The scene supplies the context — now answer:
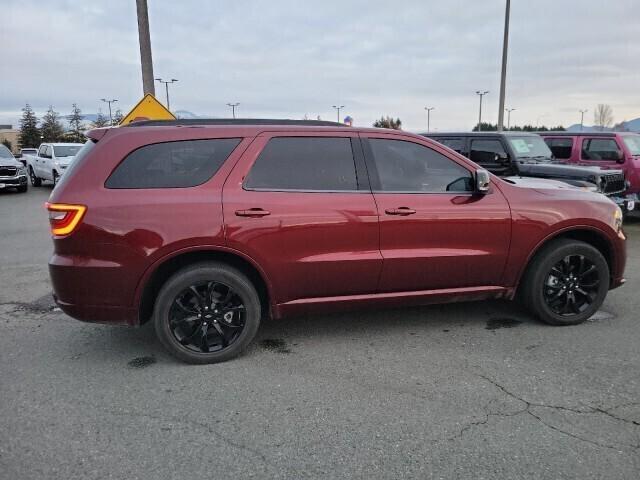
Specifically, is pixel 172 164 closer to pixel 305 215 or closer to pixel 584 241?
pixel 305 215

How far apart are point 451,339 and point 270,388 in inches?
65.0

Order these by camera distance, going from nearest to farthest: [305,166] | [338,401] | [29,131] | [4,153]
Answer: [338,401]
[305,166]
[4,153]
[29,131]

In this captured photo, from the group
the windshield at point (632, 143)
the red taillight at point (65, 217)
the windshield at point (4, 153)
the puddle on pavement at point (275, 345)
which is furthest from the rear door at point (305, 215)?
the windshield at point (4, 153)

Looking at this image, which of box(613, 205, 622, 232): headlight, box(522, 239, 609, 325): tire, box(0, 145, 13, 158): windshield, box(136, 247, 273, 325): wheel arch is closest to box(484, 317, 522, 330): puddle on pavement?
box(522, 239, 609, 325): tire

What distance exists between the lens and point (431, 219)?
13.4 ft

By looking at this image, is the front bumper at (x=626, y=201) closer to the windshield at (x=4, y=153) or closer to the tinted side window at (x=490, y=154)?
the tinted side window at (x=490, y=154)

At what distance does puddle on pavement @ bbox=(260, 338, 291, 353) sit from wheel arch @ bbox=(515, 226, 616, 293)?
207 cm

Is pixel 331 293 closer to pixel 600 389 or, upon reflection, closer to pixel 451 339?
pixel 451 339

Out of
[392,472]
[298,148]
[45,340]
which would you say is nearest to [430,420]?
[392,472]

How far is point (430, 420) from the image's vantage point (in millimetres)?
3018

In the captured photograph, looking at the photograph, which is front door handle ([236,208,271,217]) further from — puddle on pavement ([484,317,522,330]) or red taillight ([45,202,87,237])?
puddle on pavement ([484,317,522,330])

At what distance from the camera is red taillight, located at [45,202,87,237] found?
355 centimetres

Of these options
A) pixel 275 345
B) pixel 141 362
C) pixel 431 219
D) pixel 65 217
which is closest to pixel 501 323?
pixel 431 219

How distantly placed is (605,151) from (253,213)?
952cm
